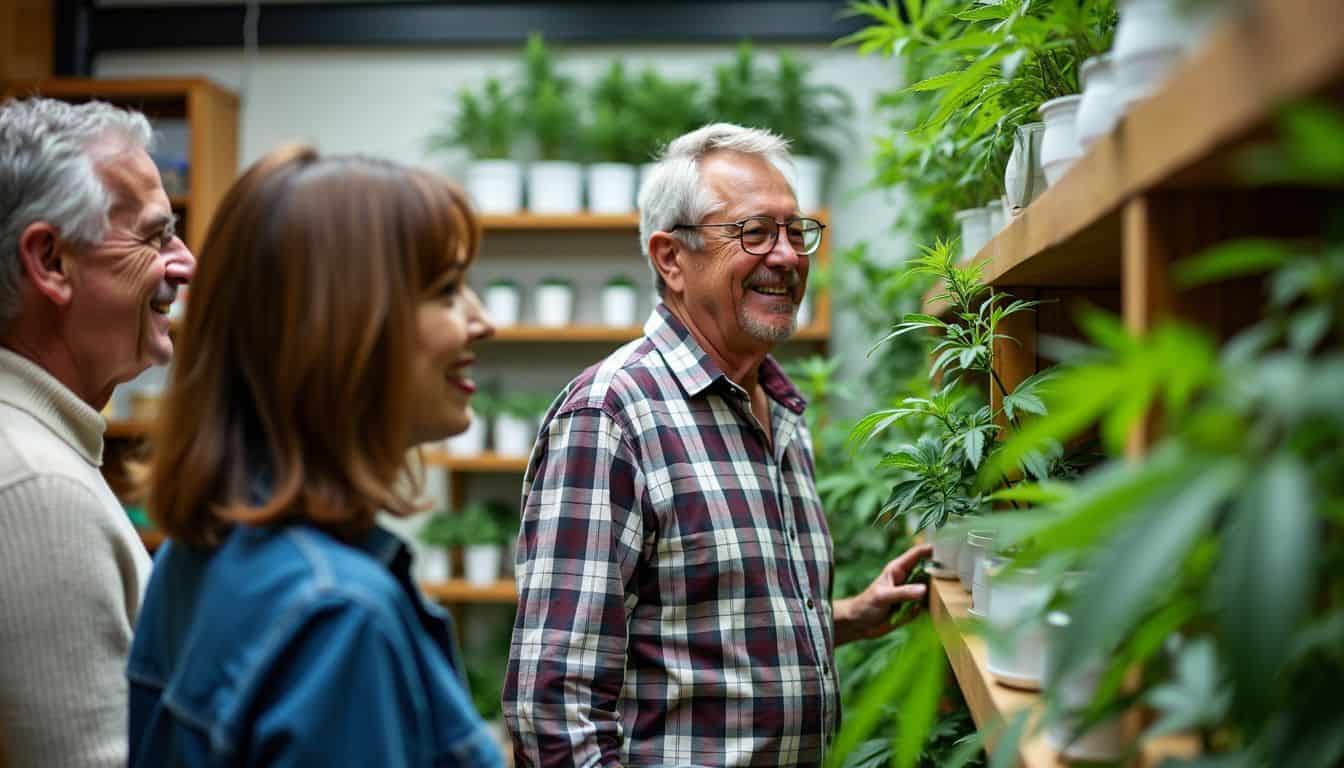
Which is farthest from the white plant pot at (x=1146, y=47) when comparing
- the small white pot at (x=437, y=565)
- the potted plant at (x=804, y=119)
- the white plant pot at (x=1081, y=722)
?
the small white pot at (x=437, y=565)

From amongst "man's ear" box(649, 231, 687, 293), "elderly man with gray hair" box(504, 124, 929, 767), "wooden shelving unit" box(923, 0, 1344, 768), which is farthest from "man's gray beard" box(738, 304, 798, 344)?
"wooden shelving unit" box(923, 0, 1344, 768)

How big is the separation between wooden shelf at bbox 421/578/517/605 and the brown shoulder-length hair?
305 cm

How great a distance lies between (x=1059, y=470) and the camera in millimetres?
1195

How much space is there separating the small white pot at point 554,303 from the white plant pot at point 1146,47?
3.31 m

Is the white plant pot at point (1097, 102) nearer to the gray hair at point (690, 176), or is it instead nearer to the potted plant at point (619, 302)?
the gray hair at point (690, 176)

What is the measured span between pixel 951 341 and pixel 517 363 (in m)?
3.04

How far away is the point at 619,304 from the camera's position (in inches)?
155

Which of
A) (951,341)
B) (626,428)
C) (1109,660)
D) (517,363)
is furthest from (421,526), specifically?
(1109,660)

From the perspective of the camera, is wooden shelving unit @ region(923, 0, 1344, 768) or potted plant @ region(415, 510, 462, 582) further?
potted plant @ region(415, 510, 462, 582)

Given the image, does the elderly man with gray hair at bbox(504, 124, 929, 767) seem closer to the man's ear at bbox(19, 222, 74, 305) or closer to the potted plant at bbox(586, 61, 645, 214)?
the man's ear at bbox(19, 222, 74, 305)

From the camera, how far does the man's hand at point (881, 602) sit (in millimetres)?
1754

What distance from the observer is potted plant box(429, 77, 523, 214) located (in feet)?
13.0

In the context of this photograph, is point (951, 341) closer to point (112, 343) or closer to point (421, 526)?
point (112, 343)

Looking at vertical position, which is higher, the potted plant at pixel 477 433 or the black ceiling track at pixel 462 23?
the black ceiling track at pixel 462 23
